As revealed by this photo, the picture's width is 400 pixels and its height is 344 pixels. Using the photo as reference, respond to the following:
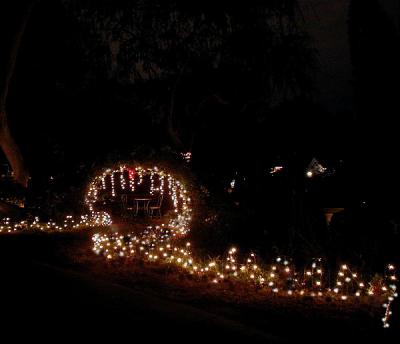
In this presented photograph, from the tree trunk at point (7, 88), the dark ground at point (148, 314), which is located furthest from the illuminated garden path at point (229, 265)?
the tree trunk at point (7, 88)

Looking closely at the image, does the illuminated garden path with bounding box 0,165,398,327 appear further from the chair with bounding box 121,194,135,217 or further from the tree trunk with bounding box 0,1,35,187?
the tree trunk with bounding box 0,1,35,187

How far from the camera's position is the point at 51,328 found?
200 inches

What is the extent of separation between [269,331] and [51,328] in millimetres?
2197

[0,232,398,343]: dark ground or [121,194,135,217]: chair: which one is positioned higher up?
[121,194,135,217]: chair

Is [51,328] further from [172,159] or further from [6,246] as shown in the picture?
[172,159]

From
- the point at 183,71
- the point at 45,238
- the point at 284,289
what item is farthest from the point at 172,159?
the point at 183,71

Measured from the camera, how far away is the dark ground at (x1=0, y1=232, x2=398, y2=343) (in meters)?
5.07

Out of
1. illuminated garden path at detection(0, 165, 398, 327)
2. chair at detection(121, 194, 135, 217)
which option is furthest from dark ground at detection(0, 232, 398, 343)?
chair at detection(121, 194, 135, 217)

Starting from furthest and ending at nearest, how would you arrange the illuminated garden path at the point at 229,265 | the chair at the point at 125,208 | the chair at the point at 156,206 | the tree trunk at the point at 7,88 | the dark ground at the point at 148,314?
the chair at the point at 156,206
the chair at the point at 125,208
the tree trunk at the point at 7,88
the illuminated garden path at the point at 229,265
the dark ground at the point at 148,314

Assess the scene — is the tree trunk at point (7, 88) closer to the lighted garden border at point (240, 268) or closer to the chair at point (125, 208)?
the chair at point (125, 208)

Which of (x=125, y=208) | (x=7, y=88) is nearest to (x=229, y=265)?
(x=125, y=208)

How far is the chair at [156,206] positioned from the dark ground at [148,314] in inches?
324

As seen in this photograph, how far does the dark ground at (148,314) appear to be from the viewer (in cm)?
Answer: 507

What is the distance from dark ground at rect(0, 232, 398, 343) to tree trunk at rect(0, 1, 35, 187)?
8.12m
